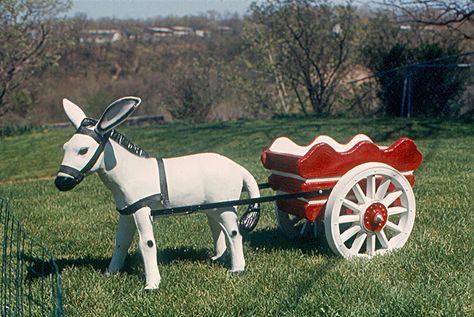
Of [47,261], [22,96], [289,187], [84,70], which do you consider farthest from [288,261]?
[84,70]

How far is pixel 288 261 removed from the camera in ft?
17.0

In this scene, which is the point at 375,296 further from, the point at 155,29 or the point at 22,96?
the point at 155,29

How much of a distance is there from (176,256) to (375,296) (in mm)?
1935

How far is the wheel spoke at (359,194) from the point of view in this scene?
4.97 m

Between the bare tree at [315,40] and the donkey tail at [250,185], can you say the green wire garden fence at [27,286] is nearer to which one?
the donkey tail at [250,185]

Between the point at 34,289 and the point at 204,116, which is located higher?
the point at 34,289

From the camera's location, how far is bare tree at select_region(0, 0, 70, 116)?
2289cm

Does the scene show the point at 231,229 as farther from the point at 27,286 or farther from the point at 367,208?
the point at 27,286

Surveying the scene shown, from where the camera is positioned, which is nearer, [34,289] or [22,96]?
[34,289]

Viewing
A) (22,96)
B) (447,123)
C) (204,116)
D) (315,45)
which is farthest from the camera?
(22,96)

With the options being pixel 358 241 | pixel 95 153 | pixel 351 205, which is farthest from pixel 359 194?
pixel 95 153

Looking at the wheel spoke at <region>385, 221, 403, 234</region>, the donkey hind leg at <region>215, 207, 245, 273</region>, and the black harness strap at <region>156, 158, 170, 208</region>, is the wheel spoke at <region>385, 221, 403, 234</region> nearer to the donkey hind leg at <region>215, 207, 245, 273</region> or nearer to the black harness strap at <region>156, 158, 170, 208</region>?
the donkey hind leg at <region>215, 207, 245, 273</region>

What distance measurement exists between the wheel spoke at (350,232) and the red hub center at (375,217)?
0.23 feet

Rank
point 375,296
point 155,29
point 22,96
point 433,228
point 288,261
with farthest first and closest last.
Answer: point 155,29
point 22,96
point 433,228
point 288,261
point 375,296
